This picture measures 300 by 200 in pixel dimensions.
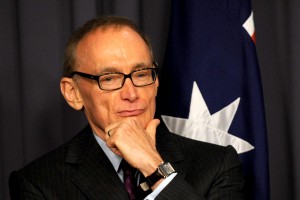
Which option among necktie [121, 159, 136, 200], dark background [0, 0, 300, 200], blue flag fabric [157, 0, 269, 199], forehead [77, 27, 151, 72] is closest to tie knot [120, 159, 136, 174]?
necktie [121, 159, 136, 200]

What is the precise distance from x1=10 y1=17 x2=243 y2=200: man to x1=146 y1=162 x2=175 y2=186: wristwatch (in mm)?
32

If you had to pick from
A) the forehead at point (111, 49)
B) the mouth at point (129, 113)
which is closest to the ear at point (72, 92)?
the forehead at point (111, 49)

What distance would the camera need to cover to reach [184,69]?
2.47m

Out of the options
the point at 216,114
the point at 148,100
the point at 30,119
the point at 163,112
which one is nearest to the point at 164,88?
the point at 163,112

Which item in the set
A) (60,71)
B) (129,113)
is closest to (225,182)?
(129,113)

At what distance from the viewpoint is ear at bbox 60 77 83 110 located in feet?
6.96

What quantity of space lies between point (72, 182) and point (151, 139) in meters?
0.36

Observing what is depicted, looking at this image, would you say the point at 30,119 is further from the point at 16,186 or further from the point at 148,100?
the point at 148,100

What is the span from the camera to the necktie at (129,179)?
196 cm

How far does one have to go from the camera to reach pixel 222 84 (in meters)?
2.41

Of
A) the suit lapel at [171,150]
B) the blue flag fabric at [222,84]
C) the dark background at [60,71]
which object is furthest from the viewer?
the dark background at [60,71]

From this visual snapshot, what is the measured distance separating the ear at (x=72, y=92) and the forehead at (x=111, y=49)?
0.11 m

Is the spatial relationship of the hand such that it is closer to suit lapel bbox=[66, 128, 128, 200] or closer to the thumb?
the thumb

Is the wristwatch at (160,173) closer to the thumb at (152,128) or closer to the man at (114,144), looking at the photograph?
the man at (114,144)
